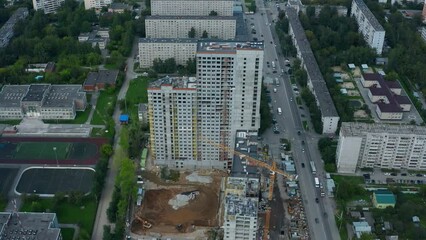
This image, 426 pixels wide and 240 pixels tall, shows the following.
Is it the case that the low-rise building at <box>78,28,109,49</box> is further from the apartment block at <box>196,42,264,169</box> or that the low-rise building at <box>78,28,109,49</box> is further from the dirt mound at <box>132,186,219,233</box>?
the dirt mound at <box>132,186,219,233</box>

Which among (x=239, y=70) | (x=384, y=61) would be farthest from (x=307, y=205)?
(x=384, y=61)

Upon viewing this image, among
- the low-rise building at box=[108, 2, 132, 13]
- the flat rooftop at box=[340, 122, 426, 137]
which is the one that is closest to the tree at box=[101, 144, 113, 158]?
the flat rooftop at box=[340, 122, 426, 137]

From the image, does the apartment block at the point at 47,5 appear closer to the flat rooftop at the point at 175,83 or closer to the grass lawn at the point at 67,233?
the flat rooftop at the point at 175,83

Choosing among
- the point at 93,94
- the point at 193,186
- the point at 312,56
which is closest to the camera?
the point at 193,186

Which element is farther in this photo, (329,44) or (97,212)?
(329,44)

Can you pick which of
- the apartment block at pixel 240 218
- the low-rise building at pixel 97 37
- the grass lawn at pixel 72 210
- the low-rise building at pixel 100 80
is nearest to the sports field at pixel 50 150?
the grass lawn at pixel 72 210

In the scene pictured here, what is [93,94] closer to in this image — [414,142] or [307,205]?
[307,205]
